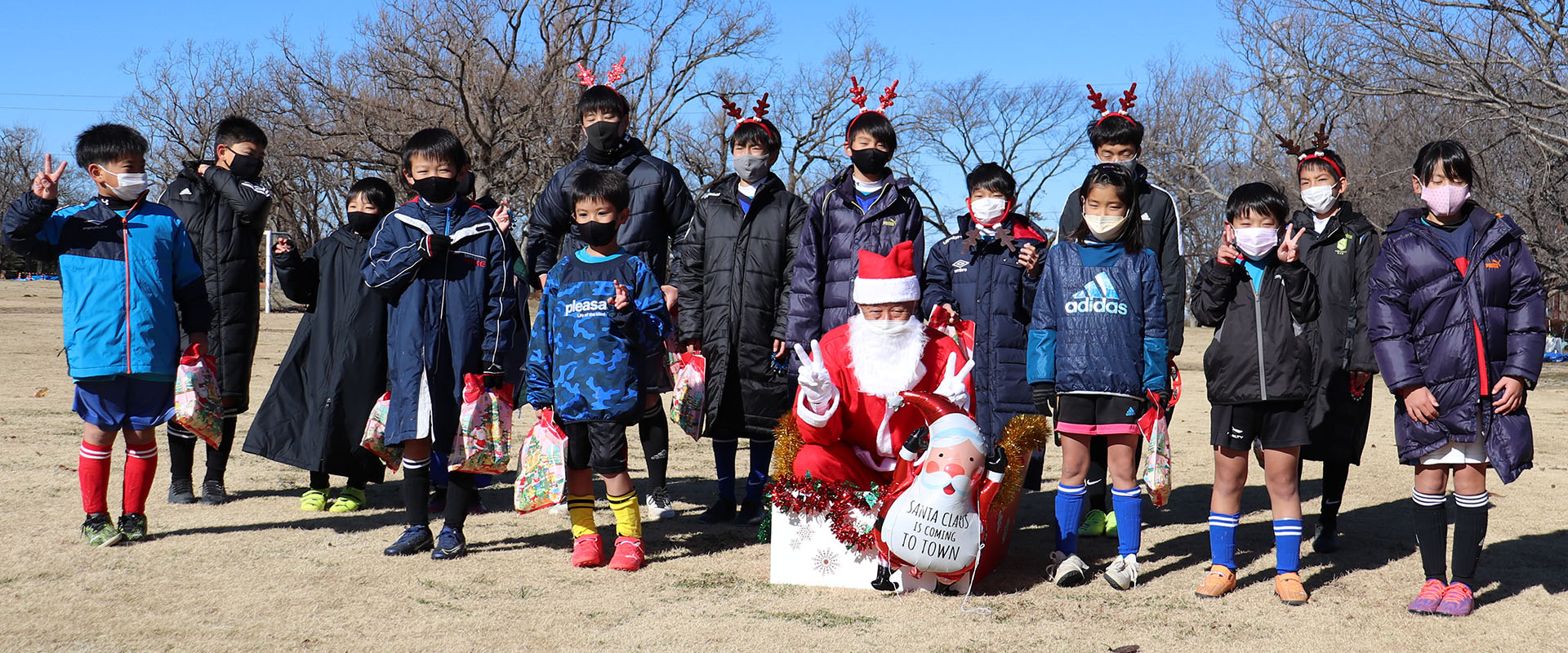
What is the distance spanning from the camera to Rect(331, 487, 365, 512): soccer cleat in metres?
6.22

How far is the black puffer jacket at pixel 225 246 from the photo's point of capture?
625 cm

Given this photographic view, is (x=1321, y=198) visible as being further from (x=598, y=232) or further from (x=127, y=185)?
(x=127, y=185)

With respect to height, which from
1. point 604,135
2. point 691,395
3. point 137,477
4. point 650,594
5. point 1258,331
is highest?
point 604,135

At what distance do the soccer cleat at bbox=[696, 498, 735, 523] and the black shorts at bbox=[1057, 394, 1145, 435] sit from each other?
7.06 ft

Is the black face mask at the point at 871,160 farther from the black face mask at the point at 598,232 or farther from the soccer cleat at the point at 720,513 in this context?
the soccer cleat at the point at 720,513

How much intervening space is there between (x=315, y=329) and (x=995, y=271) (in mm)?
→ 3805

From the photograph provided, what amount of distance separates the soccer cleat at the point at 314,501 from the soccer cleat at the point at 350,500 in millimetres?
64

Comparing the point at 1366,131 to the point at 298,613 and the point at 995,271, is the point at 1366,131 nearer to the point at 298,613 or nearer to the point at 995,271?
the point at 995,271

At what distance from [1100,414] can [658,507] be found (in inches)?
106

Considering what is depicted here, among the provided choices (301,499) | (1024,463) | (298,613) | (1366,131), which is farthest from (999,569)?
(1366,131)

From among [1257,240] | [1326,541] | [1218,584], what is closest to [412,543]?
[1218,584]

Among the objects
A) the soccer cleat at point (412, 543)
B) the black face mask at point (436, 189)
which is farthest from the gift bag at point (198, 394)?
the black face mask at point (436, 189)

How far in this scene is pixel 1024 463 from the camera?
4.97 metres

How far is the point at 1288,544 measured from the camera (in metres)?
4.56
